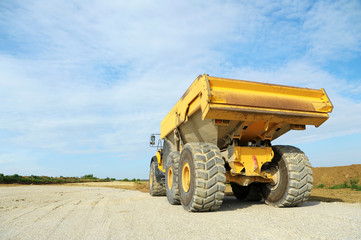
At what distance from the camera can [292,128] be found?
19.5 feet

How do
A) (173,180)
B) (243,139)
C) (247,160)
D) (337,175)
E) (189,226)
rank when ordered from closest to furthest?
1. (189,226)
2. (247,160)
3. (243,139)
4. (173,180)
5. (337,175)

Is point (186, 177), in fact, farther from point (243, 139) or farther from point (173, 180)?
point (243, 139)

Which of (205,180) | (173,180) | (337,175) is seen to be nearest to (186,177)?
(173,180)

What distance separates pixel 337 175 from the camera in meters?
15.1

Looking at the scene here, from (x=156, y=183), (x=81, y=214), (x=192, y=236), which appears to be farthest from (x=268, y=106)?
(x=156, y=183)

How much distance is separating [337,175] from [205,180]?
13605 mm

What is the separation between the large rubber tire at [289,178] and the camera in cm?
550

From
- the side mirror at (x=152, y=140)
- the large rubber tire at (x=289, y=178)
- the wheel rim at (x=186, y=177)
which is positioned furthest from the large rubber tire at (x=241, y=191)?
the side mirror at (x=152, y=140)

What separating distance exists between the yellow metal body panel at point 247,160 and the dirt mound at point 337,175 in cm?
1111

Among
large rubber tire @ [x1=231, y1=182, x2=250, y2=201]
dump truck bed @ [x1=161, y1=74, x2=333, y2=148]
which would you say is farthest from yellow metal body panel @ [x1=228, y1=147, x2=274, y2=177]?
large rubber tire @ [x1=231, y1=182, x2=250, y2=201]

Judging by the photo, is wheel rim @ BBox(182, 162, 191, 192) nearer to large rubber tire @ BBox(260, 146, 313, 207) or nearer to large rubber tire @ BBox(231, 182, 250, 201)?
large rubber tire @ BBox(260, 146, 313, 207)

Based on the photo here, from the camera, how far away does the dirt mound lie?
14.2m

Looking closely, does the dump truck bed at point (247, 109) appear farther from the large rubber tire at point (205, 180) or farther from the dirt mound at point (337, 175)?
the dirt mound at point (337, 175)

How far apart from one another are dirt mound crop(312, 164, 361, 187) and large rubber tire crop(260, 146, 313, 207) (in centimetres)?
1039
